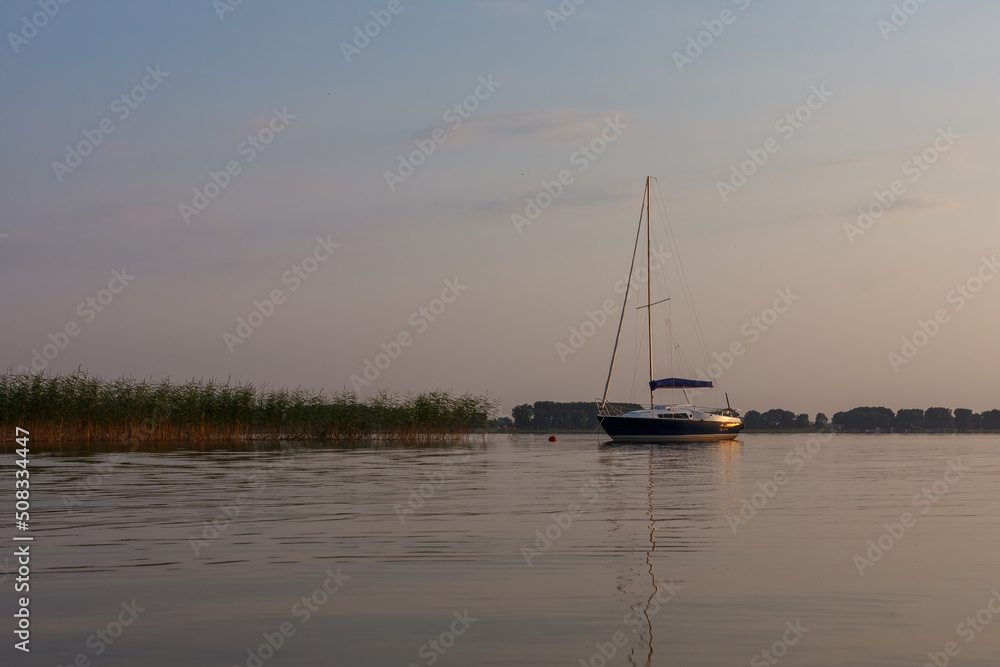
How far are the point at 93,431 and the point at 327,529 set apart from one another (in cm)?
4069

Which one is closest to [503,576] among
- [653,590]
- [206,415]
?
[653,590]

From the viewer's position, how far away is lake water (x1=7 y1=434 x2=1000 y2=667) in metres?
9.34

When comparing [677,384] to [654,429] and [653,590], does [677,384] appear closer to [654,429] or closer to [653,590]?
[654,429]

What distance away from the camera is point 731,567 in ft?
45.1

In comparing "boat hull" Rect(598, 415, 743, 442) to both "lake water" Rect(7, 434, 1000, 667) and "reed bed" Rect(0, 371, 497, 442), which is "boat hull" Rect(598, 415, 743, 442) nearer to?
"reed bed" Rect(0, 371, 497, 442)

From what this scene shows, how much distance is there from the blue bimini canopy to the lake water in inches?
1957

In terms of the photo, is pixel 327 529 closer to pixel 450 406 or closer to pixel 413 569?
pixel 413 569

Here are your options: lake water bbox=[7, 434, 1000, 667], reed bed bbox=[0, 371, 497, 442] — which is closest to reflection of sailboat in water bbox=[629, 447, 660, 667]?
lake water bbox=[7, 434, 1000, 667]

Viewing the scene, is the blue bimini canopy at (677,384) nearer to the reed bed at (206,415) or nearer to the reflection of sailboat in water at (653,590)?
the reed bed at (206,415)

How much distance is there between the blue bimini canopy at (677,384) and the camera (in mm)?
77000

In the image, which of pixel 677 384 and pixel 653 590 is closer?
pixel 653 590

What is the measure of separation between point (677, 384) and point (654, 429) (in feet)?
17.2

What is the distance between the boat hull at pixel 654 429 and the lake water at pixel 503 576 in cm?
4693

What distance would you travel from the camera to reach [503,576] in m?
13.0
